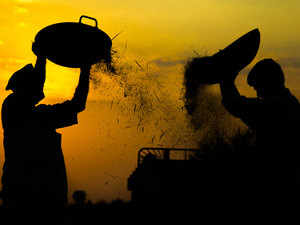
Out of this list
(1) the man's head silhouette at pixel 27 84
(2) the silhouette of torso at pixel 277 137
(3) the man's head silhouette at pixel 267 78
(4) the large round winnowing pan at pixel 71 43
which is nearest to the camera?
(2) the silhouette of torso at pixel 277 137

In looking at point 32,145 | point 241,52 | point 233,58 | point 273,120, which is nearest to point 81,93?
point 32,145

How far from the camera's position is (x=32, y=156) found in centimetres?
384

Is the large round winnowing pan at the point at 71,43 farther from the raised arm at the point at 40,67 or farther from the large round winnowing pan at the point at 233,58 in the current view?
the large round winnowing pan at the point at 233,58

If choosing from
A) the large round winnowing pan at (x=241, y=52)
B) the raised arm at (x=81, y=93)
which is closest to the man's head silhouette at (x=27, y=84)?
the raised arm at (x=81, y=93)

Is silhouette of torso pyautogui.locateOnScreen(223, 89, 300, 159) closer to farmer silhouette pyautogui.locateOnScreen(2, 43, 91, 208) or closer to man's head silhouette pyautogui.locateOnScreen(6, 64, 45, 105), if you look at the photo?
farmer silhouette pyautogui.locateOnScreen(2, 43, 91, 208)

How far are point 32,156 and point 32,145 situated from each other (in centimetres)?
11

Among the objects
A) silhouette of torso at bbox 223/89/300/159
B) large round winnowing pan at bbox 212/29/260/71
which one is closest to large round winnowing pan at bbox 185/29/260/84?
large round winnowing pan at bbox 212/29/260/71

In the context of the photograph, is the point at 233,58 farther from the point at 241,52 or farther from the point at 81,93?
the point at 81,93

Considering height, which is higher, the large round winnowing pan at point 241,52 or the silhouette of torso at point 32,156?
the large round winnowing pan at point 241,52

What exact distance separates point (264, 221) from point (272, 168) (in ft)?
1.82

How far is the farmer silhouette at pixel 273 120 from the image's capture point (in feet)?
11.8

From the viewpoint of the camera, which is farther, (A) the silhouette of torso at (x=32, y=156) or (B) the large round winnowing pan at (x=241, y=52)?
(B) the large round winnowing pan at (x=241, y=52)

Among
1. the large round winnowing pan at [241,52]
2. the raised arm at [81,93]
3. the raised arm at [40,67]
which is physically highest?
the large round winnowing pan at [241,52]

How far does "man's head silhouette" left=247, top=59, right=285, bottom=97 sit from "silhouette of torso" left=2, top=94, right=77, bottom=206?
1945mm
